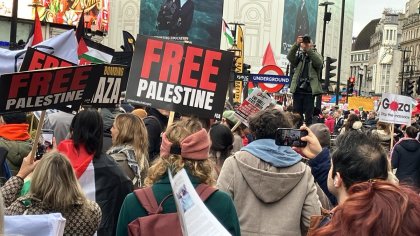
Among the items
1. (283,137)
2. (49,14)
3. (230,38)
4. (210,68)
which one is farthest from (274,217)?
(49,14)

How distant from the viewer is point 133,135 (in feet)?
19.8

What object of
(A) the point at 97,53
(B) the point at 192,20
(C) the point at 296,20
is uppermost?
(C) the point at 296,20

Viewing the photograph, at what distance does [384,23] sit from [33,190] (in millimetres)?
157481

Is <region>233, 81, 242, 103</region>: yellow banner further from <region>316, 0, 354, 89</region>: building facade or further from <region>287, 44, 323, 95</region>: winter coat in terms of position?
<region>316, 0, 354, 89</region>: building facade

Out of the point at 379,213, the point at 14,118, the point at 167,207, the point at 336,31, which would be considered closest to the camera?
the point at 379,213

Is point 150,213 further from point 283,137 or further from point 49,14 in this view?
point 49,14

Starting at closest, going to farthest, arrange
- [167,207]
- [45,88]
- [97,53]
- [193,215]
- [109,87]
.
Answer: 1. [193,215]
2. [167,207]
3. [45,88]
4. [109,87]
5. [97,53]

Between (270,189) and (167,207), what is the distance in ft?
2.94

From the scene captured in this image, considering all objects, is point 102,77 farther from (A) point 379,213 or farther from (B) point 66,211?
(A) point 379,213

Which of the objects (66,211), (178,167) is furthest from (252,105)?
(178,167)

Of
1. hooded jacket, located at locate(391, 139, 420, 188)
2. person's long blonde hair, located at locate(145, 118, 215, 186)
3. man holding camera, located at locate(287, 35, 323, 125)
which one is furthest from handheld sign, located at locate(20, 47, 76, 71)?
hooded jacket, located at locate(391, 139, 420, 188)

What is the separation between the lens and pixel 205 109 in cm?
682

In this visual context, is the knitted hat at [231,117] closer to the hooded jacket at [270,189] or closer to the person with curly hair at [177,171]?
the hooded jacket at [270,189]

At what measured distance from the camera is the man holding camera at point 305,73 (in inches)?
412
